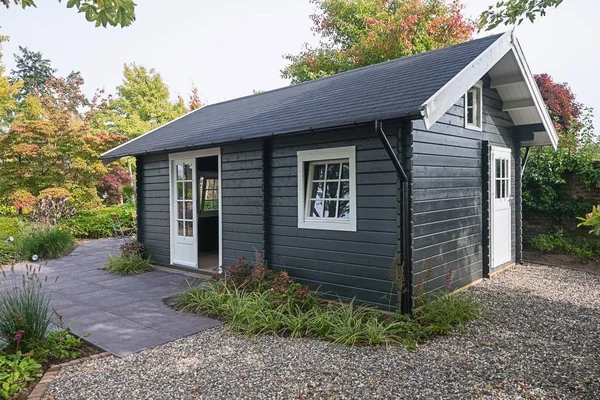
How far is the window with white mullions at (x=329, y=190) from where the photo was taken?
18.0 ft

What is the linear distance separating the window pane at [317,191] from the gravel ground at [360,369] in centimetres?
217

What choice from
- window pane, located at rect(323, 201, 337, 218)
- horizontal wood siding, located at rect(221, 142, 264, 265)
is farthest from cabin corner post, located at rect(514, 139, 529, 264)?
horizontal wood siding, located at rect(221, 142, 264, 265)

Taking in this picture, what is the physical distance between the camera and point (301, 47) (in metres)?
21.3

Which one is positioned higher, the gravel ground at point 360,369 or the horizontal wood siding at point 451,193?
the horizontal wood siding at point 451,193

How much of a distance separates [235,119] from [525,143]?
5.65 metres

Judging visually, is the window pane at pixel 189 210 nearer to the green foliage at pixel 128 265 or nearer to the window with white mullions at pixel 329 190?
the green foliage at pixel 128 265

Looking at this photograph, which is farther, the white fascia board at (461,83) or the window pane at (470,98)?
the window pane at (470,98)

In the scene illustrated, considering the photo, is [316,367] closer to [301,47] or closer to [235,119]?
[235,119]

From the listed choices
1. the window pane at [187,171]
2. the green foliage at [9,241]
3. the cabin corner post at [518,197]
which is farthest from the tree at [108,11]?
the cabin corner post at [518,197]

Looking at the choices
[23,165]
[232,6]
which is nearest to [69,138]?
[23,165]

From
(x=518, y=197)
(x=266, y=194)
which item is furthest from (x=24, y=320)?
(x=518, y=197)

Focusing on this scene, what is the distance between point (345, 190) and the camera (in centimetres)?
547

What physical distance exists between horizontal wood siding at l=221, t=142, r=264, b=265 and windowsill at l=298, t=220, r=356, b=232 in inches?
34.7

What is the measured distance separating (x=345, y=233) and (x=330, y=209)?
47 centimetres
